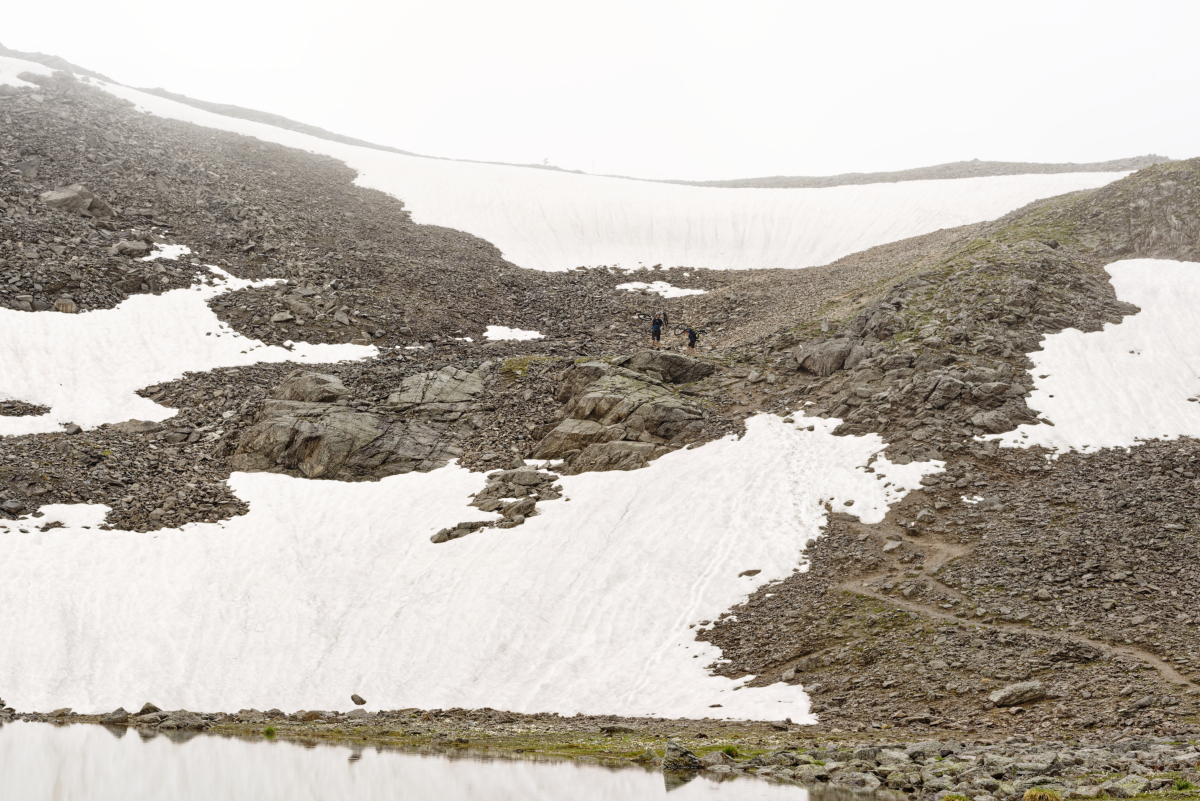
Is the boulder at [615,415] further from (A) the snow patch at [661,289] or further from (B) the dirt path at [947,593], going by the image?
(A) the snow patch at [661,289]

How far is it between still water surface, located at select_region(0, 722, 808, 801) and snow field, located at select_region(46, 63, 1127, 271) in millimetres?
43733

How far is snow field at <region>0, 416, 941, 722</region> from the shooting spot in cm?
2178

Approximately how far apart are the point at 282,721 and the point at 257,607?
623 centimetres

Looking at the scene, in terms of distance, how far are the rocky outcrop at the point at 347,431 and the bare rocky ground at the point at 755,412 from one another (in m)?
0.13

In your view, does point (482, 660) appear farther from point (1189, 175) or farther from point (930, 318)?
point (1189, 175)

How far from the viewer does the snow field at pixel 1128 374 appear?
2716 centimetres

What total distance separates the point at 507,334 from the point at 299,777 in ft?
109

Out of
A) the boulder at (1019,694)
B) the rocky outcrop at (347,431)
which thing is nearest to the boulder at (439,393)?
the rocky outcrop at (347,431)

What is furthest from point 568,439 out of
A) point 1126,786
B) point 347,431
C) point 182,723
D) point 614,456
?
point 1126,786

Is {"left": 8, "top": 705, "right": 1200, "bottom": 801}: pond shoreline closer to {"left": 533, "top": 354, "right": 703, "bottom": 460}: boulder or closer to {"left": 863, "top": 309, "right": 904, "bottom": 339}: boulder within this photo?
{"left": 533, "top": 354, "right": 703, "bottom": 460}: boulder

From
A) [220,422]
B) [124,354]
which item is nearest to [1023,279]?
[220,422]

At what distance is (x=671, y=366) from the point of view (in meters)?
35.9

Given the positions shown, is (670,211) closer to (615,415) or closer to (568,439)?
(615,415)

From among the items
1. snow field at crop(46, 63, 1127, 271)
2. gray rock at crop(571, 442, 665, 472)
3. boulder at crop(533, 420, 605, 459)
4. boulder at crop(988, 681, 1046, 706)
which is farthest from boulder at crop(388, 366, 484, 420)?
boulder at crop(988, 681, 1046, 706)
